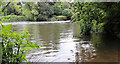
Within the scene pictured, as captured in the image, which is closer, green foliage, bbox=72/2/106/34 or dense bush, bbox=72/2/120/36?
dense bush, bbox=72/2/120/36

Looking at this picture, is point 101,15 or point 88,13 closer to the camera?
point 101,15

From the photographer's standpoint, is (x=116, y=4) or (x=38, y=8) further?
(x=38, y=8)

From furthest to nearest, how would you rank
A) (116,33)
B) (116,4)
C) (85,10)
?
(85,10) < (116,33) < (116,4)

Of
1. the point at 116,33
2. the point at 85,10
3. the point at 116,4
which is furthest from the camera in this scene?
the point at 85,10

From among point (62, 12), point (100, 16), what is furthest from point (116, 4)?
point (62, 12)

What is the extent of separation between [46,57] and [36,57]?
1.17 ft

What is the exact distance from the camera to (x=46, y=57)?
14.5 feet

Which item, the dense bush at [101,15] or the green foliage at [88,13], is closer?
the dense bush at [101,15]

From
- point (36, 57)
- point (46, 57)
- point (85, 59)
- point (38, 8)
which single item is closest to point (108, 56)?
point (85, 59)

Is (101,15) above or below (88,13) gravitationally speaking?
below

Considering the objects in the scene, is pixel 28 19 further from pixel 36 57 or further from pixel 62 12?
pixel 36 57

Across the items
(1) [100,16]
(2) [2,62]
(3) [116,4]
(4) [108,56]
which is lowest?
(4) [108,56]

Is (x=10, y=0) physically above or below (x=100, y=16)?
above

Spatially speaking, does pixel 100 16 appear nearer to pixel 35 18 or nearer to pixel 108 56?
pixel 108 56
